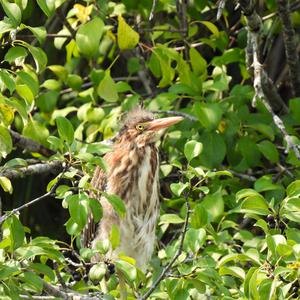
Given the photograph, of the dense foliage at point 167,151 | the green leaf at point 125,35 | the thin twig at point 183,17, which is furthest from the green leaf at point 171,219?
the thin twig at point 183,17

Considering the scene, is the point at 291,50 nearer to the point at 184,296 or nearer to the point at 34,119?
the point at 34,119

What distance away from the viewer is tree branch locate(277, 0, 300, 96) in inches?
164

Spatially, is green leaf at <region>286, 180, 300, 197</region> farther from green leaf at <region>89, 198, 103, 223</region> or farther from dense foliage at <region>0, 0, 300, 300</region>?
green leaf at <region>89, 198, 103, 223</region>

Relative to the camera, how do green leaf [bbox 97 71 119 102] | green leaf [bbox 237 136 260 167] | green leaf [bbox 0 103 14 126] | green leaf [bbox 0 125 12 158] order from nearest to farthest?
1. green leaf [bbox 0 125 12 158]
2. green leaf [bbox 0 103 14 126]
3. green leaf [bbox 97 71 119 102]
4. green leaf [bbox 237 136 260 167]

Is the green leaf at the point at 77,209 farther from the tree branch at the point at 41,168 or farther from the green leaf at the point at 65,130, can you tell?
the tree branch at the point at 41,168

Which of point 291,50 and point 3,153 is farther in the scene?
point 291,50

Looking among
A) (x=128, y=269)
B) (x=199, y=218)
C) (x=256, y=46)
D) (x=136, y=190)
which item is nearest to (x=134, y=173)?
(x=136, y=190)

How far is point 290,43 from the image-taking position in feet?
14.1

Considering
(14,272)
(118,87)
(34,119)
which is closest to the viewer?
(14,272)

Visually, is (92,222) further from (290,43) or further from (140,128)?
(290,43)

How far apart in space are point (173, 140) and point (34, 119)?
2.44ft

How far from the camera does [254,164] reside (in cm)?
416

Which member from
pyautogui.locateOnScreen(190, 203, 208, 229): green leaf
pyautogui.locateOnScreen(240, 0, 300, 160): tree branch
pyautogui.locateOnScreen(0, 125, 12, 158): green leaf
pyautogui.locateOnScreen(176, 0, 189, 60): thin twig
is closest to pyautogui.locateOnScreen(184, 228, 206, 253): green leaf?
pyautogui.locateOnScreen(190, 203, 208, 229): green leaf

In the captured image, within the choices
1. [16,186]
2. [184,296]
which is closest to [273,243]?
[184,296]
